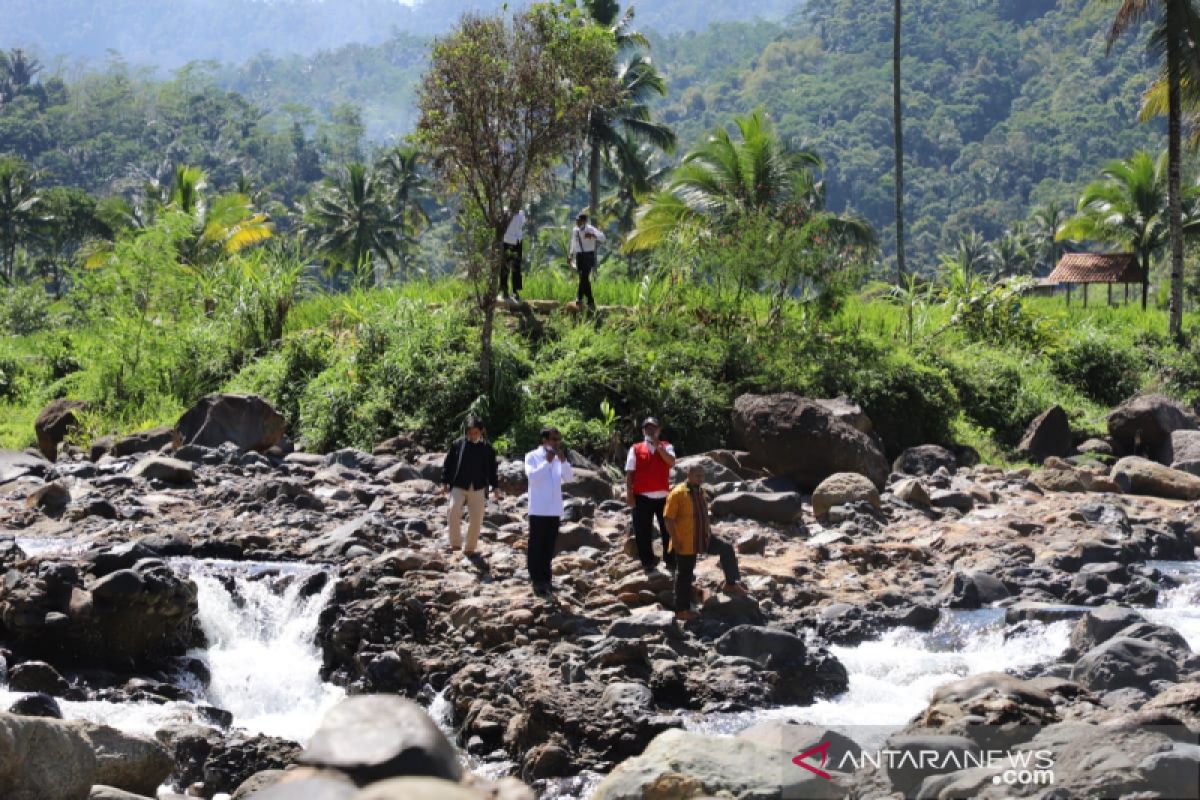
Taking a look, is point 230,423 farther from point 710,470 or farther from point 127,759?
point 127,759

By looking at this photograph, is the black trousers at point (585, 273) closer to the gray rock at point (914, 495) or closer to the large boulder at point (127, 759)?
the gray rock at point (914, 495)

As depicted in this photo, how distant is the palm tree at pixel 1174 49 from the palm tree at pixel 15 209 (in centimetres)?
4080

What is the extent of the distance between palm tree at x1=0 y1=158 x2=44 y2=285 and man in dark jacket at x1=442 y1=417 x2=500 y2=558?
149 ft

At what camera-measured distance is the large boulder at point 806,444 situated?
1714 cm

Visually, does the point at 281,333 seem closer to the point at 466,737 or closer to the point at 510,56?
the point at 510,56

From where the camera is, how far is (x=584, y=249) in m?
20.0

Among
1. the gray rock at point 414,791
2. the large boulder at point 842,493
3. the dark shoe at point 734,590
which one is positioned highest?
the gray rock at point 414,791

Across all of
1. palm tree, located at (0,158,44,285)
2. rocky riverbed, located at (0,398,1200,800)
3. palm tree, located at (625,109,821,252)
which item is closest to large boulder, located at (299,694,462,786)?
rocky riverbed, located at (0,398,1200,800)

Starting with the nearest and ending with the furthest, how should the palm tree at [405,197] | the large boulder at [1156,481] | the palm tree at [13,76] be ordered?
1. the large boulder at [1156,481]
2. the palm tree at [405,197]
3. the palm tree at [13,76]

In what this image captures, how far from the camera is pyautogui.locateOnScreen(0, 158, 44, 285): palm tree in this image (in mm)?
52500

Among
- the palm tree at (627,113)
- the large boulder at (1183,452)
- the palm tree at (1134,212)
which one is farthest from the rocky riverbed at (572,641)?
the palm tree at (1134,212)

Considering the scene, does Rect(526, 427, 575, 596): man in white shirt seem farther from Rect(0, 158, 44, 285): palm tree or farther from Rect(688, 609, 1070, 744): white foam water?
Rect(0, 158, 44, 285): palm tree

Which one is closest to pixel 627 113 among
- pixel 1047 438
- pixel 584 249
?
pixel 584 249

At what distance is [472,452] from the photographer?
12.2 meters
